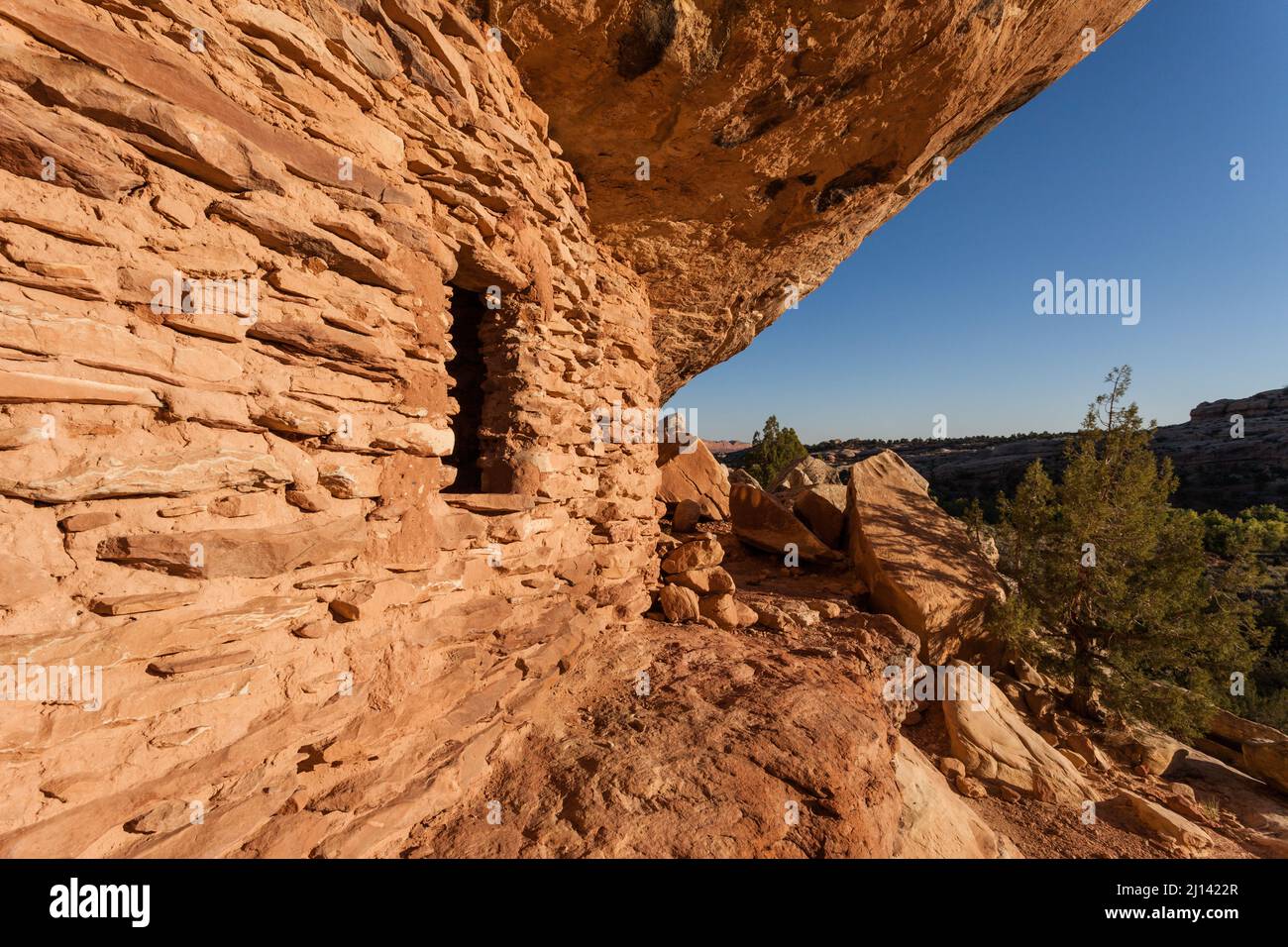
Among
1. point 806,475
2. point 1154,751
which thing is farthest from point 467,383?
point 806,475

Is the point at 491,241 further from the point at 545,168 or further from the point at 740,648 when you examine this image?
the point at 740,648

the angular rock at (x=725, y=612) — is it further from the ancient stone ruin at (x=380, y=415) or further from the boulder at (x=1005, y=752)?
the boulder at (x=1005, y=752)

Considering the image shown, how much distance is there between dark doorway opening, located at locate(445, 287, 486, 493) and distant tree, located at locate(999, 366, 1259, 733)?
502 cm

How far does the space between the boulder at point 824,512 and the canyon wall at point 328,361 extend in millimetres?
3146

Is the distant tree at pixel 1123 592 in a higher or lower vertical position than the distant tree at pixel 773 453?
lower

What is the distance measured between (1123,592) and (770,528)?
372cm

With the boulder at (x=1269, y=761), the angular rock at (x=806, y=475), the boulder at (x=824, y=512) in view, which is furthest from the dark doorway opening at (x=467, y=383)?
the boulder at (x=1269, y=761)

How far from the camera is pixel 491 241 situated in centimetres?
263

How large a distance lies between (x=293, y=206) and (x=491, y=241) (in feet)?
3.40

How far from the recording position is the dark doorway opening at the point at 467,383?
3.34 meters

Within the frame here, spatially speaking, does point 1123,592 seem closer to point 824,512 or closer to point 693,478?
point 824,512

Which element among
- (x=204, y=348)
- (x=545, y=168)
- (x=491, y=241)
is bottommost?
(x=204, y=348)

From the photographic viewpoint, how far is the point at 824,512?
5.95 m
